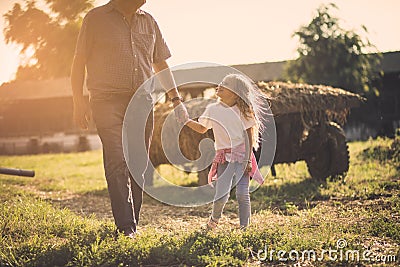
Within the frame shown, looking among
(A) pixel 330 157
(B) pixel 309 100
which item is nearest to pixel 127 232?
(B) pixel 309 100

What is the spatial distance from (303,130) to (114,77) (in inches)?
154

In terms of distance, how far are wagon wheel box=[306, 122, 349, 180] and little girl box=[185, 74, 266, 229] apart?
Result: 3.32 m

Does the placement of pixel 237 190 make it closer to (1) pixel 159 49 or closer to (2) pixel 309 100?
(1) pixel 159 49

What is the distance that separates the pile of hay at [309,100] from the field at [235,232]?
3.24 ft

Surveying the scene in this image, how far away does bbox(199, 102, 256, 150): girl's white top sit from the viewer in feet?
15.3

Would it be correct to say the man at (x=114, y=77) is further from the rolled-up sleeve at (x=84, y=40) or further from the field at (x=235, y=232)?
the field at (x=235, y=232)

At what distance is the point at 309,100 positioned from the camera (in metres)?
7.38

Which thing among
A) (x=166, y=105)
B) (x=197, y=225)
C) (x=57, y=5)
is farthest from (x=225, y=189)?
(x=57, y=5)

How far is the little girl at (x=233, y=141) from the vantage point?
15.0 feet

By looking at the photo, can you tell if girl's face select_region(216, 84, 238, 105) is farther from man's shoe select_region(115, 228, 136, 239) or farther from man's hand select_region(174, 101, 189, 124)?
man's shoe select_region(115, 228, 136, 239)

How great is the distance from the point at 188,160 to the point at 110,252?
3606mm

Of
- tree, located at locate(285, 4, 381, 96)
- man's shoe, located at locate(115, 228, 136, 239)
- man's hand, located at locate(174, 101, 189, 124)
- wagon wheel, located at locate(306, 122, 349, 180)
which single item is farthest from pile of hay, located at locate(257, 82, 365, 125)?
Answer: tree, located at locate(285, 4, 381, 96)

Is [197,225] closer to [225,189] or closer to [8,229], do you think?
[225,189]

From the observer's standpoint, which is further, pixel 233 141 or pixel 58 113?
pixel 58 113
